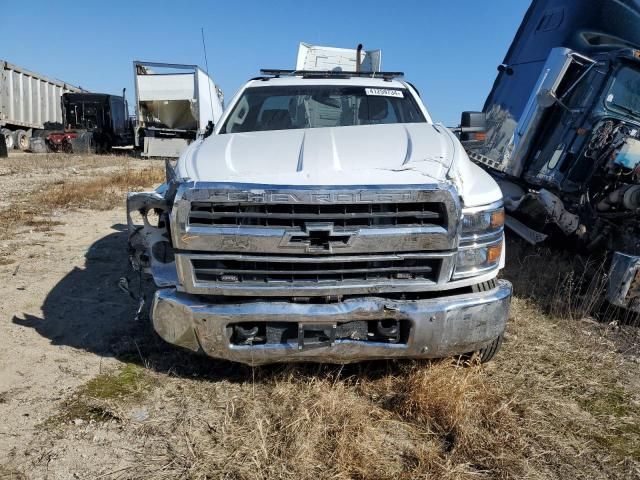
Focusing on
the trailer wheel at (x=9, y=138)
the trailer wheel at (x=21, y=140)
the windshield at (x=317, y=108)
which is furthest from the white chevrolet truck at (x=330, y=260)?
the trailer wheel at (x=21, y=140)

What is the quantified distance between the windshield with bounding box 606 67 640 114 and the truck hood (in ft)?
10.1

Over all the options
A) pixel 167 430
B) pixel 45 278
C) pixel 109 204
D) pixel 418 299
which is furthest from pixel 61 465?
pixel 109 204

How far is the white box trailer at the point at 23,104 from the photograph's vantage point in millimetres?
22078

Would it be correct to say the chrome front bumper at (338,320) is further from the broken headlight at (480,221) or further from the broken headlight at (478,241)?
the broken headlight at (480,221)

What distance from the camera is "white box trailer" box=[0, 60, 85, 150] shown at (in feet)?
72.4

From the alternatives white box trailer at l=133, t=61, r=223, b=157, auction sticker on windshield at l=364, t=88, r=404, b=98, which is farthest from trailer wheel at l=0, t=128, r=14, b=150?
auction sticker on windshield at l=364, t=88, r=404, b=98

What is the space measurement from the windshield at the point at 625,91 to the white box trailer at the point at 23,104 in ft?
73.8

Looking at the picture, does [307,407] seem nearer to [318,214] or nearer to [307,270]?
[307,270]

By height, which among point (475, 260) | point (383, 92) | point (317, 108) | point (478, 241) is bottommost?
point (475, 260)

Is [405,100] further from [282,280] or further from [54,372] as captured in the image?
[54,372]

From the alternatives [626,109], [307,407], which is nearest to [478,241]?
[307,407]

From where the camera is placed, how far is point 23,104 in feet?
77.4

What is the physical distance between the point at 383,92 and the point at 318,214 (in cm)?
244

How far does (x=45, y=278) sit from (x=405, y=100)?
4.05m
